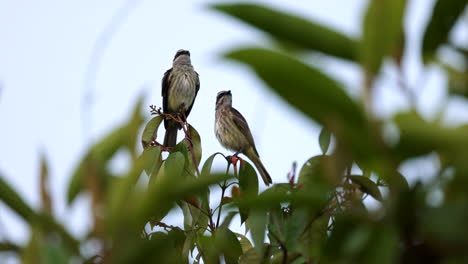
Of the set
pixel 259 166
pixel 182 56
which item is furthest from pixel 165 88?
pixel 259 166

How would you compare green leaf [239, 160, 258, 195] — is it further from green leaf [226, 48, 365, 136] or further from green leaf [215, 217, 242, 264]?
green leaf [226, 48, 365, 136]

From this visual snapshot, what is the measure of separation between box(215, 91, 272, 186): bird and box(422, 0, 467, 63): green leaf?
566cm

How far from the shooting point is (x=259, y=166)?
6934mm

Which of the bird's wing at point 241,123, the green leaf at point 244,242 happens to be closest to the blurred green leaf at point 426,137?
the green leaf at point 244,242

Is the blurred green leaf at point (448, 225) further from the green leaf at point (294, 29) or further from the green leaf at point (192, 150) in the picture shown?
the green leaf at point (192, 150)

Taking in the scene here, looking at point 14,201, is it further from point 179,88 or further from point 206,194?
point 179,88

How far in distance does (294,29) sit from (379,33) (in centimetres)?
16

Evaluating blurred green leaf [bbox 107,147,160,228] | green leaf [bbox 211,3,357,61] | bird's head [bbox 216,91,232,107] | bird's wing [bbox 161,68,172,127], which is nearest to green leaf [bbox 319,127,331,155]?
green leaf [bbox 211,3,357,61]

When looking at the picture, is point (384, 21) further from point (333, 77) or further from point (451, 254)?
point (451, 254)

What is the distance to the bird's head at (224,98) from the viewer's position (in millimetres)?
8367

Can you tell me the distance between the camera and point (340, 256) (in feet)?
3.93

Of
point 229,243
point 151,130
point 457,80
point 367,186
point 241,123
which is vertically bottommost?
point 457,80

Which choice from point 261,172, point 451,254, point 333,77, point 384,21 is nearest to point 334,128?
point 333,77

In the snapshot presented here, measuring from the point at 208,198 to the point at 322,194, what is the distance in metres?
2.18
